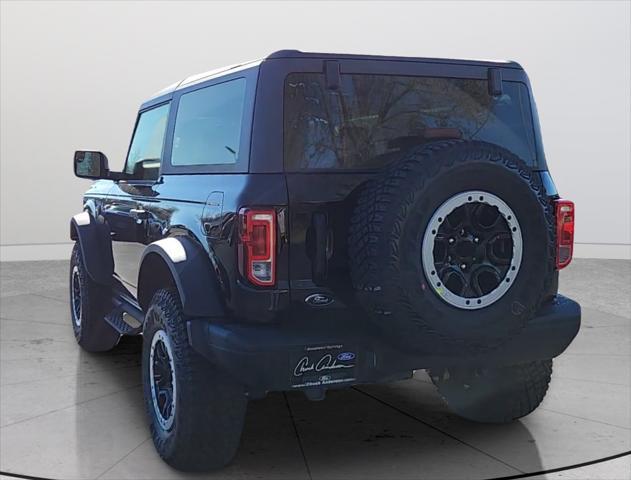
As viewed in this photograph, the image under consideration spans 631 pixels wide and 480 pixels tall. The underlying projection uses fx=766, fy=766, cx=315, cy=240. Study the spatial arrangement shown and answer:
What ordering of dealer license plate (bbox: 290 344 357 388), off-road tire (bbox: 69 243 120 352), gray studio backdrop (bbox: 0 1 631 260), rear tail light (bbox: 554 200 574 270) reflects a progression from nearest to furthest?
dealer license plate (bbox: 290 344 357 388), rear tail light (bbox: 554 200 574 270), off-road tire (bbox: 69 243 120 352), gray studio backdrop (bbox: 0 1 631 260)

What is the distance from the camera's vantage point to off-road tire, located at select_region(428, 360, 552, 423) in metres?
3.98

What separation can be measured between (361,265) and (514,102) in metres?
1.26

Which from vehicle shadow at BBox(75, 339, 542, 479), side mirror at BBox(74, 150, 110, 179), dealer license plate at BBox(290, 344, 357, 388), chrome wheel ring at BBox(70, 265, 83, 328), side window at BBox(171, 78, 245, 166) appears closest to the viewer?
dealer license plate at BBox(290, 344, 357, 388)

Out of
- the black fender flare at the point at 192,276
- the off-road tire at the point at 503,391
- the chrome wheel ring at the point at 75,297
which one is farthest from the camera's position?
the chrome wheel ring at the point at 75,297

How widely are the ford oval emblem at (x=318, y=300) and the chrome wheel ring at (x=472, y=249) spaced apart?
445mm

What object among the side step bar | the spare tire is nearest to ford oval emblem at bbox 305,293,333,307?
the spare tire

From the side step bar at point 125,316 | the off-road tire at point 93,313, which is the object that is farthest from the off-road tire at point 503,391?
the off-road tire at point 93,313

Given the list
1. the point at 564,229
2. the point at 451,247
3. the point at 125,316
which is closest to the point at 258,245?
the point at 451,247

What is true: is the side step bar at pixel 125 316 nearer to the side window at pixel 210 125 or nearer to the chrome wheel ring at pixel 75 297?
the chrome wheel ring at pixel 75 297

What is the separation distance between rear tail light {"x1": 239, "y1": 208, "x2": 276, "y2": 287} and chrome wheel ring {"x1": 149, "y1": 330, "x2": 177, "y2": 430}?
0.64m

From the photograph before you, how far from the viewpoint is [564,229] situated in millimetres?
3684

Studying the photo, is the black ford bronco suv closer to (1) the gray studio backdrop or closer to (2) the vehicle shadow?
(2) the vehicle shadow

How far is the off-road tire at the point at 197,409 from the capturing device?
3277 millimetres

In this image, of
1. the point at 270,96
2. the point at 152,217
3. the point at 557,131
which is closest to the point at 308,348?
the point at 270,96
